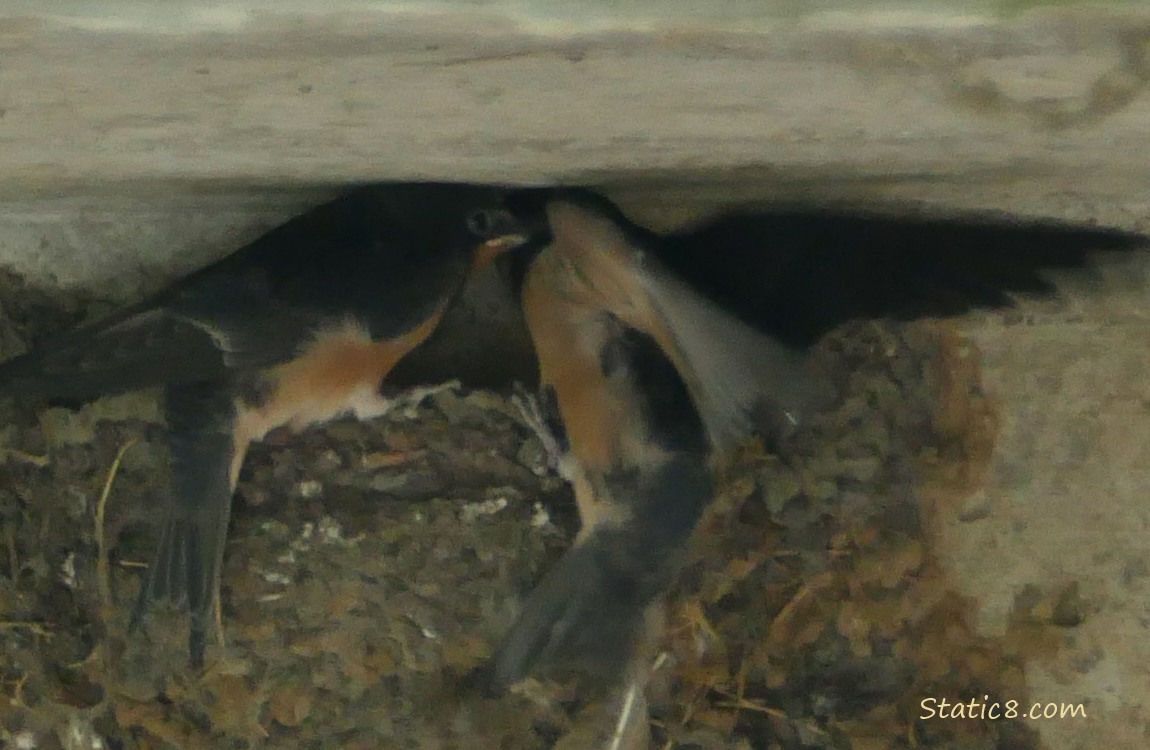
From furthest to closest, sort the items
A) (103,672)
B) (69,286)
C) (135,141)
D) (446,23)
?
(69,286) → (103,672) → (135,141) → (446,23)

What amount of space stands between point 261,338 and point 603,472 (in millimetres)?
425

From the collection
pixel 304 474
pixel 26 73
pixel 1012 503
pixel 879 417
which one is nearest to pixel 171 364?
pixel 304 474

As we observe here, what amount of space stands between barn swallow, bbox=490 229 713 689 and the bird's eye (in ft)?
0.24

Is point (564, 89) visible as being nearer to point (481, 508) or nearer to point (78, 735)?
point (481, 508)

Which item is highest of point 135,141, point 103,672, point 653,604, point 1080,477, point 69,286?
point 135,141

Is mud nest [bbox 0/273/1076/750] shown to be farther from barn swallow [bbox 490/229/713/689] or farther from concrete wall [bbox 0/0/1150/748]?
concrete wall [bbox 0/0/1150/748]

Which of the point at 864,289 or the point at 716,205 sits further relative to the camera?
the point at 716,205

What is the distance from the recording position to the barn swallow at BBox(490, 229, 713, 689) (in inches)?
55.4

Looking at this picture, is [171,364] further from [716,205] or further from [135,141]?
[716,205]

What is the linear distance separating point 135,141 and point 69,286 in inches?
21.8

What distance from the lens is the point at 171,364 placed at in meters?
1.32

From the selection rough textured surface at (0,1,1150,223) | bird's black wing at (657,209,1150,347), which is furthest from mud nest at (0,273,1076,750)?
rough textured surface at (0,1,1150,223)

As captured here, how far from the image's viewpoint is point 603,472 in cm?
147

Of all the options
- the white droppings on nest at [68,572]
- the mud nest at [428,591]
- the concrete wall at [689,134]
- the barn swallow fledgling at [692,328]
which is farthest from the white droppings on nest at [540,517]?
the white droppings on nest at [68,572]
